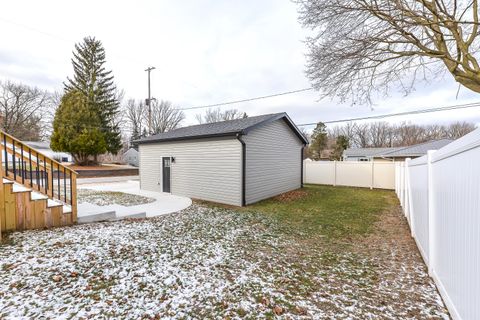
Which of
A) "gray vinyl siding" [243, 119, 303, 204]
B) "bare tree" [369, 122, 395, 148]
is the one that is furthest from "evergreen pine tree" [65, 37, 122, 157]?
"bare tree" [369, 122, 395, 148]

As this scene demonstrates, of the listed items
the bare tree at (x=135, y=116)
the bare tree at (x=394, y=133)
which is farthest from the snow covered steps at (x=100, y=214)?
the bare tree at (x=394, y=133)

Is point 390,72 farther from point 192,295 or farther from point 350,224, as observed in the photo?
point 192,295

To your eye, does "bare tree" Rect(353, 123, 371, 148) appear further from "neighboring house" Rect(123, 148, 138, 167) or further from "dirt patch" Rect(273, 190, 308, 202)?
"neighboring house" Rect(123, 148, 138, 167)

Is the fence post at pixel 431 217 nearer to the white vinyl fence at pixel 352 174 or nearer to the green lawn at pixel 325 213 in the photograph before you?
the green lawn at pixel 325 213

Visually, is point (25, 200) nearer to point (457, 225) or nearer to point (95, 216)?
point (95, 216)

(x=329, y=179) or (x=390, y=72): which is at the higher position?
(x=390, y=72)

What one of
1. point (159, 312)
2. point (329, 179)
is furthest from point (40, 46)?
point (329, 179)

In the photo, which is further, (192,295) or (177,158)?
(177,158)

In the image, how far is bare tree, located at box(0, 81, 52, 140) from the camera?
26.9 m

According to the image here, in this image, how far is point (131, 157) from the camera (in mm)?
35812

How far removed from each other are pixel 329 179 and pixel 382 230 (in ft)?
31.0

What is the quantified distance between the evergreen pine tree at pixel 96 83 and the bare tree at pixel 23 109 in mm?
10488

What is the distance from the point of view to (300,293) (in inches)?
106

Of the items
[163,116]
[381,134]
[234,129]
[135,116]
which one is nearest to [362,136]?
[381,134]
